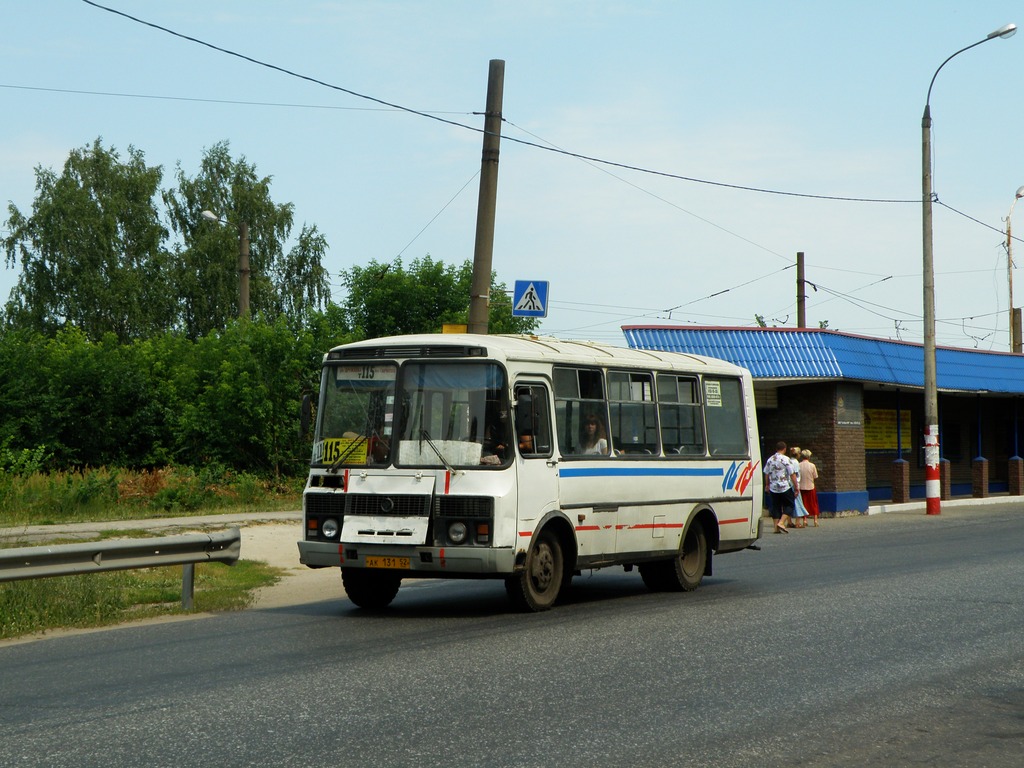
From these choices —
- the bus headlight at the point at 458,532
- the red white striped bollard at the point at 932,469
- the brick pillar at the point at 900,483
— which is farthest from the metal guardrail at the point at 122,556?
the brick pillar at the point at 900,483

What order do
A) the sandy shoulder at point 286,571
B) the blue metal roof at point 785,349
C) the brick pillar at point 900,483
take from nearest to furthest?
the sandy shoulder at point 286,571 < the blue metal roof at point 785,349 < the brick pillar at point 900,483

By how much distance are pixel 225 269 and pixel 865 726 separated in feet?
177

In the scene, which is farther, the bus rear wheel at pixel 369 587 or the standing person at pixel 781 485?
the standing person at pixel 781 485

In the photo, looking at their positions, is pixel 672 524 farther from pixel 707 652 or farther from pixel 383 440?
pixel 707 652

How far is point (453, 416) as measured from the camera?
12.2 m

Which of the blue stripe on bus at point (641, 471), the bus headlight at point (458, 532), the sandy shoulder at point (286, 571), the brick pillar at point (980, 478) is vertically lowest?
the sandy shoulder at point (286, 571)

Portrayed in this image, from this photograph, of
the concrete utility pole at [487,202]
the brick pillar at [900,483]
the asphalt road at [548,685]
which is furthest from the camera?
the brick pillar at [900,483]

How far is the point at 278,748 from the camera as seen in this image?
21.4 feet

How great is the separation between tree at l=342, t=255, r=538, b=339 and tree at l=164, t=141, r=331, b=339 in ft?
18.5

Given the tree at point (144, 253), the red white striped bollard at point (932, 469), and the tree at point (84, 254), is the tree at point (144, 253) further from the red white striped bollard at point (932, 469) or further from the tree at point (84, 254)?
the red white striped bollard at point (932, 469)

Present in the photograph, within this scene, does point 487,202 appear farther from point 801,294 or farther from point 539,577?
point 801,294

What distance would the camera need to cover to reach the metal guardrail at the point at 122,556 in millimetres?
11250

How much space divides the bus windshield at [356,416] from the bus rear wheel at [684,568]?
3963mm

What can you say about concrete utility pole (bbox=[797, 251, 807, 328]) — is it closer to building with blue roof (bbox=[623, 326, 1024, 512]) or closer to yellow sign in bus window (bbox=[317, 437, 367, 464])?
building with blue roof (bbox=[623, 326, 1024, 512])
